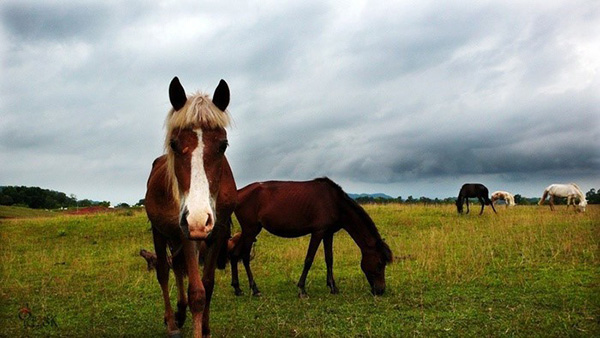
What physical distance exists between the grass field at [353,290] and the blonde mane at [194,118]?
283 centimetres

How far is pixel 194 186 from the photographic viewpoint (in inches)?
141

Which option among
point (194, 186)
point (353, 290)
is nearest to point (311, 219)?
point (353, 290)

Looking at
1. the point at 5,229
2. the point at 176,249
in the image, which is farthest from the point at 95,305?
the point at 5,229

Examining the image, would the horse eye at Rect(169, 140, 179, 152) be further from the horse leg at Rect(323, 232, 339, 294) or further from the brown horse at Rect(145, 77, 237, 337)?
the horse leg at Rect(323, 232, 339, 294)

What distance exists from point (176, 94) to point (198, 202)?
4.67 ft

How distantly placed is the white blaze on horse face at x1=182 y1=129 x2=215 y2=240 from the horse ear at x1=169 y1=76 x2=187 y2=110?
726 mm

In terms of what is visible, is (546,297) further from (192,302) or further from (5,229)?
(5,229)

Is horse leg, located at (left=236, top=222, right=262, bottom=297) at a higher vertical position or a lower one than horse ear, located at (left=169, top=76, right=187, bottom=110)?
lower

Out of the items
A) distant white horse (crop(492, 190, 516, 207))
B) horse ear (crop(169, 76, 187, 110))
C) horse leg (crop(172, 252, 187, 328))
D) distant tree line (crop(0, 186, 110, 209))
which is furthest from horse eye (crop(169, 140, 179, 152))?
distant tree line (crop(0, 186, 110, 209))

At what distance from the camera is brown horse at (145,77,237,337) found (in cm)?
350

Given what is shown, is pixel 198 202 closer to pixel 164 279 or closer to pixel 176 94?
pixel 176 94

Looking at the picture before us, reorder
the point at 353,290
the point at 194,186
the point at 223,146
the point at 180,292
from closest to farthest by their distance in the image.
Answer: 1. the point at 194,186
2. the point at 223,146
3. the point at 180,292
4. the point at 353,290

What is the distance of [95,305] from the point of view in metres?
7.83

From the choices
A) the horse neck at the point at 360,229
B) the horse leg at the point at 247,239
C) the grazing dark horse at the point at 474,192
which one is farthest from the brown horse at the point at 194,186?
the grazing dark horse at the point at 474,192
